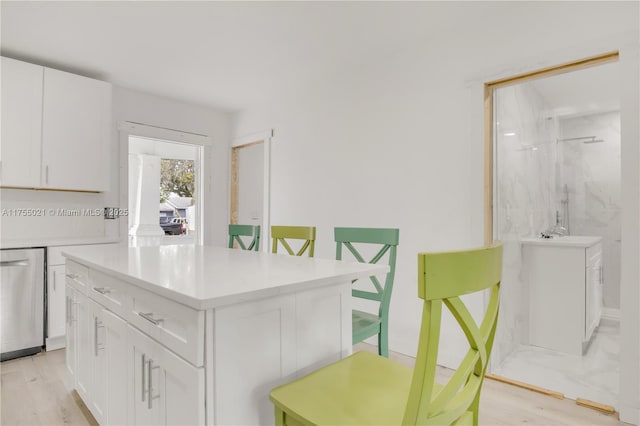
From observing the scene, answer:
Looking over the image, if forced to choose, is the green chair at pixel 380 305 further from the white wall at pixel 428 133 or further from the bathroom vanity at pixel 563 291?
the bathroom vanity at pixel 563 291

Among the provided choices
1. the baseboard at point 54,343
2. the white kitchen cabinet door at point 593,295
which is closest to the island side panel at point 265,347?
the white kitchen cabinet door at point 593,295

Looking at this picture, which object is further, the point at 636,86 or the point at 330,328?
the point at 636,86

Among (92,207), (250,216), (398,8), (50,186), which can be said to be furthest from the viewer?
(250,216)

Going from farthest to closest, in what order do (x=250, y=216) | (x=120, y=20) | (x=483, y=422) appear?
(x=250, y=216)
(x=120, y=20)
(x=483, y=422)

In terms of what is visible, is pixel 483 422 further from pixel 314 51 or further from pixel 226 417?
pixel 314 51

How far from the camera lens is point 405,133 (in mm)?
2945

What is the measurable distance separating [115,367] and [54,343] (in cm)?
220

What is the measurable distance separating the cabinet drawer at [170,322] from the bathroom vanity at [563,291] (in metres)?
2.97

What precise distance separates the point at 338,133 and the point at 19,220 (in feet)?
10.2

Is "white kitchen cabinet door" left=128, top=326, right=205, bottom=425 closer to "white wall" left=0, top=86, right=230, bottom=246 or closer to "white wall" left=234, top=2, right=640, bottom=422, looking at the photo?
"white wall" left=234, top=2, right=640, bottom=422

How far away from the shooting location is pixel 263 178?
4.60 meters

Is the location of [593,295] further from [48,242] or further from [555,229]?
[48,242]

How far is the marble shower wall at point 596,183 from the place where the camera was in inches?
121

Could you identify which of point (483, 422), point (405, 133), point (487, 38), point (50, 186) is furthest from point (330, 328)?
point (50, 186)
